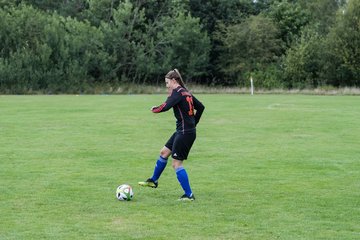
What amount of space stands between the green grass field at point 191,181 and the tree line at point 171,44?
109 ft

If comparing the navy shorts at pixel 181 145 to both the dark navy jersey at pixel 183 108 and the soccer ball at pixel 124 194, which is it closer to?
the dark navy jersey at pixel 183 108

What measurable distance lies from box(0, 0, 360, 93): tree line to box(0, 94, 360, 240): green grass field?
33.2 metres

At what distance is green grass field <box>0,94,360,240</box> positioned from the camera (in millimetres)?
8750

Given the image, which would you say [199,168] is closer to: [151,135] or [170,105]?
[170,105]

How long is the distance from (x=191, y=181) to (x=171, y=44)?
173ft

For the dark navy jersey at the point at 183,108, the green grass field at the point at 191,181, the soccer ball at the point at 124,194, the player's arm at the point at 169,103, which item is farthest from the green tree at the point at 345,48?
the soccer ball at the point at 124,194

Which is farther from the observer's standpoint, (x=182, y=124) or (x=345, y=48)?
(x=345, y=48)

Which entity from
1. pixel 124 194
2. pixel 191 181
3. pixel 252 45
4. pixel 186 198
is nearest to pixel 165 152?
pixel 186 198

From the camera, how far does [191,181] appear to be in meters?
12.6

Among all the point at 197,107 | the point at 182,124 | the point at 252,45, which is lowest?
the point at 182,124

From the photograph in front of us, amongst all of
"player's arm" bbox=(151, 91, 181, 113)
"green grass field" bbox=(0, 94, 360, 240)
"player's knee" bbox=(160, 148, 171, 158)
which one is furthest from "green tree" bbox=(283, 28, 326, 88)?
"player's arm" bbox=(151, 91, 181, 113)

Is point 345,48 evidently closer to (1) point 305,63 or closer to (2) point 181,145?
(1) point 305,63

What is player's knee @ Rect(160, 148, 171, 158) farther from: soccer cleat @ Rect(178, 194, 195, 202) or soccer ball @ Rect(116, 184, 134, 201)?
soccer ball @ Rect(116, 184, 134, 201)

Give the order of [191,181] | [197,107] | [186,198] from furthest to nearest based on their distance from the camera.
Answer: [191,181]
[197,107]
[186,198]
